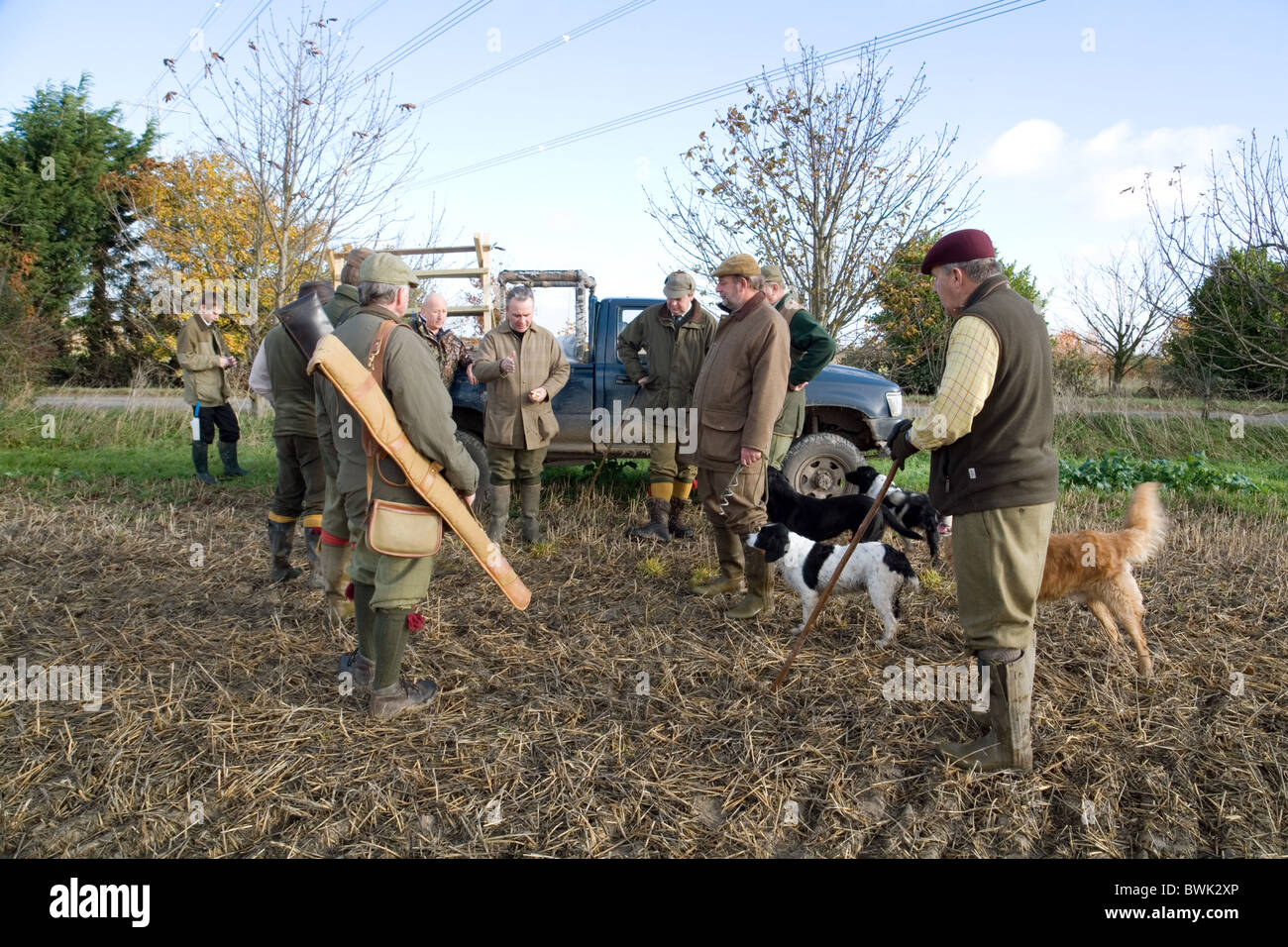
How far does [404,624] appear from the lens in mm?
3498

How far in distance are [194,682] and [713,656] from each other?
2599mm

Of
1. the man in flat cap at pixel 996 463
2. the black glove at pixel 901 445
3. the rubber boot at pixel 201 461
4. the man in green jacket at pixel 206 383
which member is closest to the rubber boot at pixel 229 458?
the man in green jacket at pixel 206 383

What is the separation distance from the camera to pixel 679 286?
6086 millimetres

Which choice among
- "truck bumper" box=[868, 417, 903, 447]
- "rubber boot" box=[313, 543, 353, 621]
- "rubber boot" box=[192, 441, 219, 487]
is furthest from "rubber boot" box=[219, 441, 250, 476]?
"truck bumper" box=[868, 417, 903, 447]

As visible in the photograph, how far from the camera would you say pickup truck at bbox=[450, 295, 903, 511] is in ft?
23.4

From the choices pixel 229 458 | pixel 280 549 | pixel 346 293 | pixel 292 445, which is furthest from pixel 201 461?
pixel 346 293

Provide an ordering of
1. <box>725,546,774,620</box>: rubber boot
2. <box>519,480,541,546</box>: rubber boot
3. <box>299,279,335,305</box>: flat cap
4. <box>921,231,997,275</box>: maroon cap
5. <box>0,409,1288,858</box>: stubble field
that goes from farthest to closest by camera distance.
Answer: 1. <box>519,480,541,546</box>: rubber boot
2. <box>299,279,335,305</box>: flat cap
3. <box>725,546,774,620</box>: rubber boot
4. <box>921,231,997,275</box>: maroon cap
5. <box>0,409,1288,858</box>: stubble field

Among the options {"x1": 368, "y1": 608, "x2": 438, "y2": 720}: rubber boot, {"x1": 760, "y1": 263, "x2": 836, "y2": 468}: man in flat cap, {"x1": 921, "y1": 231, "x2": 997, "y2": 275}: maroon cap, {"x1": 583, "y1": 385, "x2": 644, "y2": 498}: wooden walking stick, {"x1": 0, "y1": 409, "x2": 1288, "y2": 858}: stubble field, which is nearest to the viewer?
{"x1": 0, "y1": 409, "x2": 1288, "y2": 858}: stubble field

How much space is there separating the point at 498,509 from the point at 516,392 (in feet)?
3.00

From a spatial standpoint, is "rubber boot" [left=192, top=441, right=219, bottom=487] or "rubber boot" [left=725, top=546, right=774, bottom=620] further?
"rubber boot" [left=192, top=441, right=219, bottom=487]

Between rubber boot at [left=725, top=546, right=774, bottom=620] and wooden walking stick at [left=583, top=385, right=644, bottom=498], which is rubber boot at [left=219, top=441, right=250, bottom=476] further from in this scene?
rubber boot at [left=725, top=546, right=774, bottom=620]

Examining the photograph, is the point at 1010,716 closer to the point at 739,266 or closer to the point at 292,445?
the point at 739,266

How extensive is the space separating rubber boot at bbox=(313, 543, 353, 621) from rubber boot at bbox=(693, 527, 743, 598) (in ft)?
7.14

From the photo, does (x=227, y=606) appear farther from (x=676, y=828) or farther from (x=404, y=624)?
(x=676, y=828)
